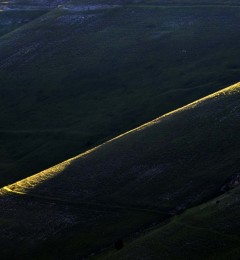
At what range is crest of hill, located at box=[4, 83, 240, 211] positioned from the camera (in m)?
61.7

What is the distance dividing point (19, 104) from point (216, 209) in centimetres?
6965

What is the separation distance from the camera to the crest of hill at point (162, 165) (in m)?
61.7

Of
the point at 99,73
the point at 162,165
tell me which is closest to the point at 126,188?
the point at 162,165

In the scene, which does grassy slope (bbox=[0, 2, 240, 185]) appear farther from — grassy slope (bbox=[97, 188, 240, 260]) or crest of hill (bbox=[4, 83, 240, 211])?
grassy slope (bbox=[97, 188, 240, 260])

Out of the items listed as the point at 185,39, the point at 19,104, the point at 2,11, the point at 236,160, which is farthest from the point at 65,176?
the point at 2,11

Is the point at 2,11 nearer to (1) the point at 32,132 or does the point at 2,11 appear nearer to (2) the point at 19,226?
(1) the point at 32,132

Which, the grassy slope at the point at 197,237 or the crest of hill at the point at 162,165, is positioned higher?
the grassy slope at the point at 197,237

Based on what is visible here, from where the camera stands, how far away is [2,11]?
180 m

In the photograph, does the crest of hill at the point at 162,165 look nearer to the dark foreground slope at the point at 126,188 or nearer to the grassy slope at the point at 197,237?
the dark foreground slope at the point at 126,188

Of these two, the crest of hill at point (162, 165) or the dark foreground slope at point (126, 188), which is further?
the crest of hill at point (162, 165)

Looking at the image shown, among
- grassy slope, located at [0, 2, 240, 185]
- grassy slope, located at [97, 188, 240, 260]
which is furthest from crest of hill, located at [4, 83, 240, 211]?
grassy slope, located at [0, 2, 240, 185]

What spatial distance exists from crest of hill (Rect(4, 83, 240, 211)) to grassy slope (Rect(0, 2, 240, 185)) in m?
16.3

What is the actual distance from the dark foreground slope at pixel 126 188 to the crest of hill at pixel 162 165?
108 mm

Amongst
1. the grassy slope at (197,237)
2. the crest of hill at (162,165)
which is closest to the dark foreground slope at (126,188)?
the crest of hill at (162,165)
